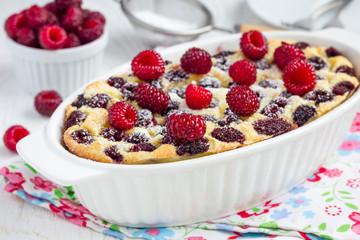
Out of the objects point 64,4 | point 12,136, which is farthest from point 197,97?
point 64,4

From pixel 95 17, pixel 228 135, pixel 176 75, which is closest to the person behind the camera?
pixel 228 135

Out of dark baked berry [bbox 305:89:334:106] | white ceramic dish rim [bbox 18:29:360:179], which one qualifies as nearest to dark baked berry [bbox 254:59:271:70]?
dark baked berry [bbox 305:89:334:106]

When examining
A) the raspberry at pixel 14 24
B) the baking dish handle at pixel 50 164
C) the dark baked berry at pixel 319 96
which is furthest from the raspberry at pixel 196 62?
the raspberry at pixel 14 24

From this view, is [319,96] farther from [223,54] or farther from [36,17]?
[36,17]

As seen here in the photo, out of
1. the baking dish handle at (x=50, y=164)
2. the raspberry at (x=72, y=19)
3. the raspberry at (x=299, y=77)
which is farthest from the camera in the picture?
the raspberry at (x=72, y=19)

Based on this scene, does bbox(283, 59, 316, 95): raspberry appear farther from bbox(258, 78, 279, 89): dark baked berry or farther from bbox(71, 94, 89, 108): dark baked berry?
bbox(71, 94, 89, 108): dark baked berry

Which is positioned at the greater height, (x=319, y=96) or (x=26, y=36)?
(x=319, y=96)

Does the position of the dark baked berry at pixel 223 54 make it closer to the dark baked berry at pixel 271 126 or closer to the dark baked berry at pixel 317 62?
the dark baked berry at pixel 317 62
